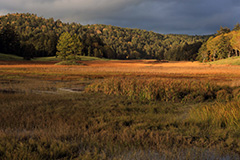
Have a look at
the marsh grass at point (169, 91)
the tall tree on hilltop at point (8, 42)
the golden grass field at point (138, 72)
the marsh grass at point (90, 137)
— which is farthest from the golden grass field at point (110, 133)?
the tall tree on hilltop at point (8, 42)

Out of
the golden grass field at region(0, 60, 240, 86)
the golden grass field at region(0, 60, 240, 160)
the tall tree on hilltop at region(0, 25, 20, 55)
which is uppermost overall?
the tall tree on hilltop at region(0, 25, 20, 55)

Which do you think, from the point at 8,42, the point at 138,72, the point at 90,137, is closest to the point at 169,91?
the point at 90,137

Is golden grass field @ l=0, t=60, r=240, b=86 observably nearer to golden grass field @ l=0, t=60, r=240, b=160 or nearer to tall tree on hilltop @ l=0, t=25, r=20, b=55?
golden grass field @ l=0, t=60, r=240, b=160

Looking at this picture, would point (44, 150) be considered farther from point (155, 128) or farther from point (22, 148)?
point (155, 128)

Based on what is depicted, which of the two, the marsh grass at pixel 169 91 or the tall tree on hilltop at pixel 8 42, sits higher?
the tall tree on hilltop at pixel 8 42

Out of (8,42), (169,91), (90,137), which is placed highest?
(8,42)

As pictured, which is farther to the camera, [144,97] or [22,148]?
[144,97]

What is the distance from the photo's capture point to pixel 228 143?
604 centimetres

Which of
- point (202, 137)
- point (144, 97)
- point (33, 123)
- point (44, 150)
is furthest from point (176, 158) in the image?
point (144, 97)

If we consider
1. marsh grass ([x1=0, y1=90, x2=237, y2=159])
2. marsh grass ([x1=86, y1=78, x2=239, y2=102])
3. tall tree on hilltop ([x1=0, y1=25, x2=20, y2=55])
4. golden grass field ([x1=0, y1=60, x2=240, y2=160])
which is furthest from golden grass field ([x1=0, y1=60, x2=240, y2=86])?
tall tree on hilltop ([x1=0, y1=25, x2=20, y2=55])

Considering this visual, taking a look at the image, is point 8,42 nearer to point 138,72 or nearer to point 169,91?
point 138,72

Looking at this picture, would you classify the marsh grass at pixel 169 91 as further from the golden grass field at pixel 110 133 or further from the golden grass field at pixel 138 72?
the golden grass field at pixel 138 72

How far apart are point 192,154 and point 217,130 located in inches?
85.8

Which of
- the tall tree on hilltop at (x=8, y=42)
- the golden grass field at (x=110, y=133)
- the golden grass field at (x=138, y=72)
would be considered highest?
the tall tree on hilltop at (x=8, y=42)
